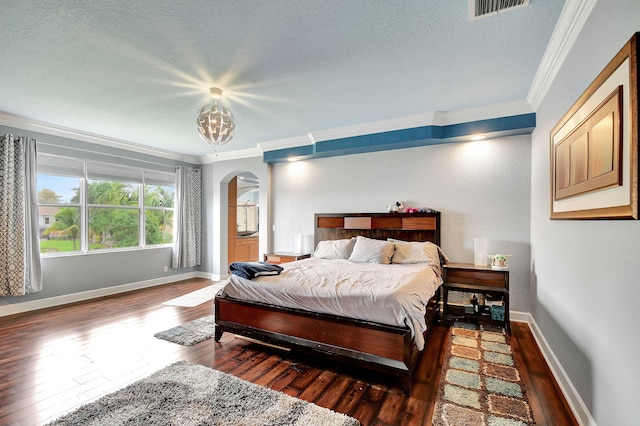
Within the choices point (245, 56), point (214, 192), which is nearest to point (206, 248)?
point (214, 192)

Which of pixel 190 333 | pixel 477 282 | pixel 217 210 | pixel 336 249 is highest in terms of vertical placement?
pixel 217 210

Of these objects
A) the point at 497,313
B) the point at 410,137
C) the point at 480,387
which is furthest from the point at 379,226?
the point at 480,387

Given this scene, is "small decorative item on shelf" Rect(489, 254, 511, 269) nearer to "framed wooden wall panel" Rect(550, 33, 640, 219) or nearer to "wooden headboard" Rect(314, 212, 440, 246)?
"wooden headboard" Rect(314, 212, 440, 246)

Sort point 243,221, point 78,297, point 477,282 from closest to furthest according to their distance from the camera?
1. point 477,282
2. point 78,297
3. point 243,221

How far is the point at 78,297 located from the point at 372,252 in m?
4.70

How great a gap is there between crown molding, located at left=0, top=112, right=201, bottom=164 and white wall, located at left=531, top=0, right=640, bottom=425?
612 centimetres

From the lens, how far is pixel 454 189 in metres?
4.13

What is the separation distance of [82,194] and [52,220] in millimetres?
562

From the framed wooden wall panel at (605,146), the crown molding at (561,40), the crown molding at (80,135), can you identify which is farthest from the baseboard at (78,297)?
the crown molding at (561,40)

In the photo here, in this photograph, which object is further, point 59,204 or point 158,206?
point 158,206

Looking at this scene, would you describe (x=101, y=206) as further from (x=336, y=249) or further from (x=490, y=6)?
(x=490, y=6)

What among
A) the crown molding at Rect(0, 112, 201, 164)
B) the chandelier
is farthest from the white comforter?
the crown molding at Rect(0, 112, 201, 164)

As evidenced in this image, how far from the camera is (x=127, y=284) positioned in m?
5.30

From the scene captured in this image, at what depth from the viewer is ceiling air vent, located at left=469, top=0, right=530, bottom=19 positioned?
185 cm
